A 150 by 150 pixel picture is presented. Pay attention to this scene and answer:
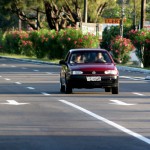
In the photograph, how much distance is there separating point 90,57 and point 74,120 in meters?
10.4

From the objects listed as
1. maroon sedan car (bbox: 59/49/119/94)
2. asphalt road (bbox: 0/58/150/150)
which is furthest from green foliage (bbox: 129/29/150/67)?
maroon sedan car (bbox: 59/49/119/94)

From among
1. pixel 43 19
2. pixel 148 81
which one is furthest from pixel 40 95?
pixel 43 19

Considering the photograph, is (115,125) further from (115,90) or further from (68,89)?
(68,89)

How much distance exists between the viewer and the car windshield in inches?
1100

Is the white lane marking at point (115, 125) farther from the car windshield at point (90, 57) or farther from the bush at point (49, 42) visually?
the bush at point (49, 42)

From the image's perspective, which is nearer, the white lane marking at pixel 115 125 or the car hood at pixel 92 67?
the white lane marking at pixel 115 125

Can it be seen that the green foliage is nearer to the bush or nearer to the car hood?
the bush

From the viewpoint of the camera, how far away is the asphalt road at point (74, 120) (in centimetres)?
1364

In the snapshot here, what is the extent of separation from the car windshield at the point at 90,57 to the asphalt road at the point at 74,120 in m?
1.07

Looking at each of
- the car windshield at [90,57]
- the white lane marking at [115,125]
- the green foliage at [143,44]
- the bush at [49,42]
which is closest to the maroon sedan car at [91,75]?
the car windshield at [90,57]

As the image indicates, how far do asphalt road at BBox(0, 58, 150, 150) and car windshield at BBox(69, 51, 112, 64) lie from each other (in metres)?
1.07

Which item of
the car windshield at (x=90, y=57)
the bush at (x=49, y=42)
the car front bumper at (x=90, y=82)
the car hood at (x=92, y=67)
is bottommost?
the bush at (x=49, y=42)

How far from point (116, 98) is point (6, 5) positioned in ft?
219

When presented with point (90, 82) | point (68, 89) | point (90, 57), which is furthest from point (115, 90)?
point (90, 57)
